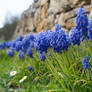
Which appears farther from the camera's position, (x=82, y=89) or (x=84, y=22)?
(x=82, y=89)

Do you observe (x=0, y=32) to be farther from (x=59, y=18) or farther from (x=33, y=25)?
(x=59, y=18)

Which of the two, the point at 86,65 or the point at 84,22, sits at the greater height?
the point at 84,22

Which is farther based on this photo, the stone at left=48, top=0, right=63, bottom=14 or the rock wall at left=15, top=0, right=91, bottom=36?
the stone at left=48, top=0, right=63, bottom=14

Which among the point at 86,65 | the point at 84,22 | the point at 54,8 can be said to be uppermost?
the point at 54,8

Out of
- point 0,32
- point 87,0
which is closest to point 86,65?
point 87,0

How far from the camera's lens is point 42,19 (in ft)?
29.2

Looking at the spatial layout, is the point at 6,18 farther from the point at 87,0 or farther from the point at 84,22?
the point at 84,22

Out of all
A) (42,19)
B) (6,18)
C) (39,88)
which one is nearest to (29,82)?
(39,88)

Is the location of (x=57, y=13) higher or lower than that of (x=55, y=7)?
lower

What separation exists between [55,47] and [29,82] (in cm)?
174

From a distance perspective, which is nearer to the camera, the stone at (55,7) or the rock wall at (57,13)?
the rock wall at (57,13)

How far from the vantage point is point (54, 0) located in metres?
7.45

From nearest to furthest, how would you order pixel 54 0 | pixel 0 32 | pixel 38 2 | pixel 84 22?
1. pixel 84 22
2. pixel 54 0
3. pixel 38 2
4. pixel 0 32

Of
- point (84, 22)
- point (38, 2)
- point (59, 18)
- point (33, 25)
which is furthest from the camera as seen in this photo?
point (33, 25)
